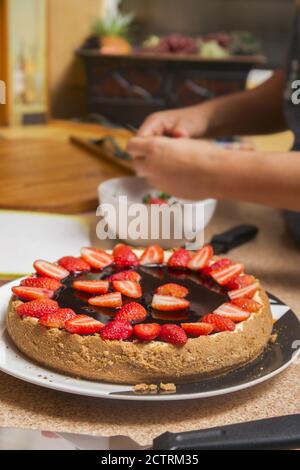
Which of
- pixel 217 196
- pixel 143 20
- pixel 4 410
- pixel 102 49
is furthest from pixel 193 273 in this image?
pixel 143 20

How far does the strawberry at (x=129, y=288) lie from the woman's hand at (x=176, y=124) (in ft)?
2.32

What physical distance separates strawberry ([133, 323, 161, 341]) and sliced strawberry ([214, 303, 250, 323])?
0.10 meters

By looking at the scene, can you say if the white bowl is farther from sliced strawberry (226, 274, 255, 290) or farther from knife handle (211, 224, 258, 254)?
sliced strawberry (226, 274, 255, 290)

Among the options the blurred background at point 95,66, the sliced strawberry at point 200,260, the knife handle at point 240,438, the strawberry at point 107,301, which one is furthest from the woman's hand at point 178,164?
the blurred background at point 95,66

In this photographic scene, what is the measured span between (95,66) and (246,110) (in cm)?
106

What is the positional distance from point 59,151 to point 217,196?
2.89 feet

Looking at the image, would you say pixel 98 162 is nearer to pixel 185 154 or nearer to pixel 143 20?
pixel 185 154

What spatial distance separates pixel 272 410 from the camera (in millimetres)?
836

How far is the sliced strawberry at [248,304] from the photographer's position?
92 centimetres

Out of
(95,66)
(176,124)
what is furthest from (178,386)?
(95,66)

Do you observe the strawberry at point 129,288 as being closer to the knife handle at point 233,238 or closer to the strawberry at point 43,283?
the strawberry at point 43,283

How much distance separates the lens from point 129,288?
94cm

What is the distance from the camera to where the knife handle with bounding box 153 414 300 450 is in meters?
0.69

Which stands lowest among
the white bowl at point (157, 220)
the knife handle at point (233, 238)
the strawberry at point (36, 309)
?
the knife handle at point (233, 238)
